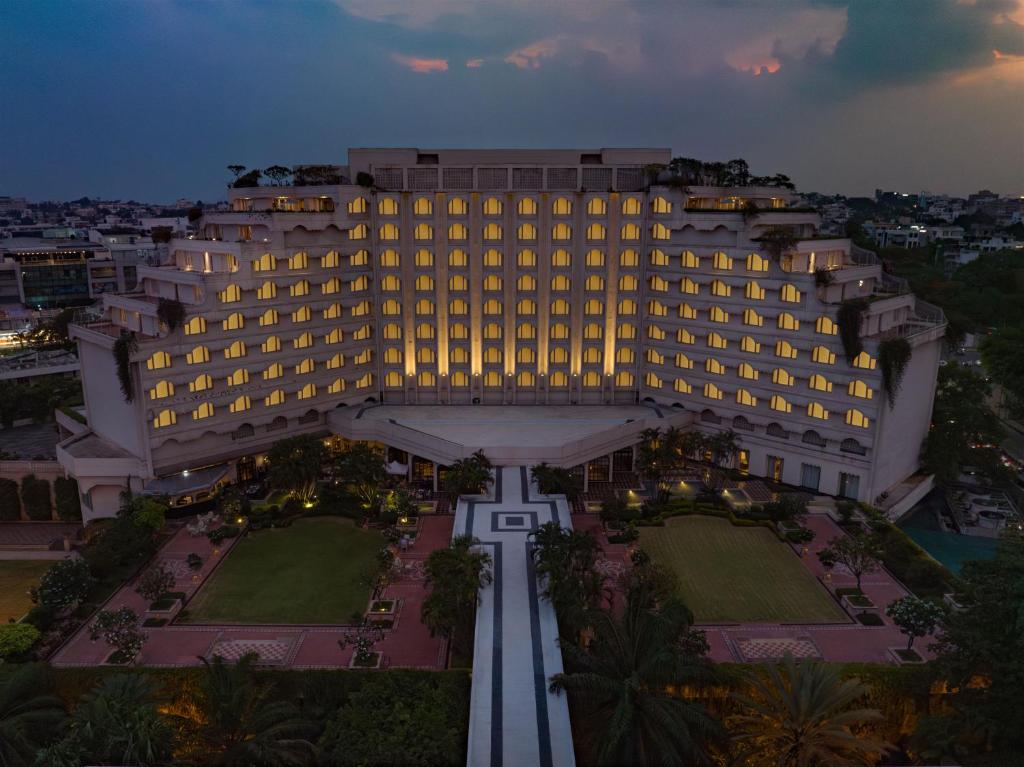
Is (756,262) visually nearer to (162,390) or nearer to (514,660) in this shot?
(514,660)

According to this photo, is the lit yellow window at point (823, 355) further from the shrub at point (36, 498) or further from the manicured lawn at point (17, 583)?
the shrub at point (36, 498)

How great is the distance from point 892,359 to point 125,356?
57.6m

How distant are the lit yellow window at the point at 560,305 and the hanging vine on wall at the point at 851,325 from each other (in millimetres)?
24624

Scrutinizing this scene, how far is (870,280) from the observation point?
6306 cm

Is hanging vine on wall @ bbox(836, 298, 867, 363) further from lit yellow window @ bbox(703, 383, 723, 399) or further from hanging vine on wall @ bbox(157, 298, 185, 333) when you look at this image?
hanging vine on wall @ bbox(157, 298, 185, 333)

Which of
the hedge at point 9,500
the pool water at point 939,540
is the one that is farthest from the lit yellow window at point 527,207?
the hedge at point 9,500

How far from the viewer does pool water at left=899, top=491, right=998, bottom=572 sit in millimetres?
52125

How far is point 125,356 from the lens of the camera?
172 ft

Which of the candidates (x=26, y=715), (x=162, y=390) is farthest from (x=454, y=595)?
(x=162, y=390)

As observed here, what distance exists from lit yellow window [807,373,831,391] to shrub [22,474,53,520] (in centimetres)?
→ 6365

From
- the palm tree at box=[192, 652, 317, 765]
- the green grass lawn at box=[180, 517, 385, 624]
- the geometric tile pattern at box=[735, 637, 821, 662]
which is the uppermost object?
the palm tree at box=[192, 652, 317, 765]

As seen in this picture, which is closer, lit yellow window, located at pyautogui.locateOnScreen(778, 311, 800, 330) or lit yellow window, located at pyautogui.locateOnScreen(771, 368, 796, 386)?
lit yellow window, located at pyautogui.locateOnScreen(778, 311, 800, 330)

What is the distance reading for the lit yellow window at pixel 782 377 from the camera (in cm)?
5950

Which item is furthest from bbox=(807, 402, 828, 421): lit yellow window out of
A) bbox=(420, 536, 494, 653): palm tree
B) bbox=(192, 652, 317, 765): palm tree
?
bbox=(192, 652, 317, 765): palm tree
